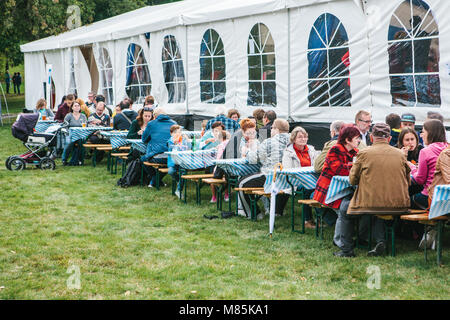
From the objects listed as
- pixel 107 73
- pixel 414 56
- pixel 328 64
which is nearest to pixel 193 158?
pixel 328 64

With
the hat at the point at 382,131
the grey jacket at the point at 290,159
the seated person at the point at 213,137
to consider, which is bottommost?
the grey jacket at the point at 290,159

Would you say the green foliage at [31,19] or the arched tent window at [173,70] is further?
the green foliage at [31,19]

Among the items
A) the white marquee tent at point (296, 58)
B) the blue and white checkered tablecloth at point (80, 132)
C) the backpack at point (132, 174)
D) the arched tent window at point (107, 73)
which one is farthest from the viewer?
the arched tent window at point (107, 73)

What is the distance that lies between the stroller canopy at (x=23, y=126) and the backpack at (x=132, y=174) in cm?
420

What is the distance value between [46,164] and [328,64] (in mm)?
6640

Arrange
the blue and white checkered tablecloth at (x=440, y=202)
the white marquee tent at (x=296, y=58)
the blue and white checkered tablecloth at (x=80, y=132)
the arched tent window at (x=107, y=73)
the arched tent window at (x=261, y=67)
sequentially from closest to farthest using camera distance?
the blue and white checkered tablecloth at (x=440, y=202) < the white marquee tent at (x=296, y=58) < the arched tent window at (x=261, y=67) < the blue and white checkered tablecloth at (x=80, y=132) < the arched tent window at (x=107, y=73)

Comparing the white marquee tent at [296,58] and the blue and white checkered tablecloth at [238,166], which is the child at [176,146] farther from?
the white marquee tent at [296,58]

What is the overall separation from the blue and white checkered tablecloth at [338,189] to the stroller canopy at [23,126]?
9854 millimetres

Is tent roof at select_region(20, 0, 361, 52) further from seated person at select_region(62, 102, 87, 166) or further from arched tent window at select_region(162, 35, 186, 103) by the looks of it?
seated person at select_region(62, 102, 87, 166)

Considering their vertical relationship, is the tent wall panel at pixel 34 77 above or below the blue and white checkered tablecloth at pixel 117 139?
above

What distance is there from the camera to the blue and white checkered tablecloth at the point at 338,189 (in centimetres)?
672

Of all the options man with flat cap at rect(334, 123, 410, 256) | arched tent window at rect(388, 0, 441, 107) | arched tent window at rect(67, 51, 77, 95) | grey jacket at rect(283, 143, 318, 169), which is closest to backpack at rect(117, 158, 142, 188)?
grey jacket at rect(283, 143, 318, 169)

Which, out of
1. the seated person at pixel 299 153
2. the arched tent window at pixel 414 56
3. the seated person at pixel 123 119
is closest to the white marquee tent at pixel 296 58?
the arched tent window at pixel 414 56

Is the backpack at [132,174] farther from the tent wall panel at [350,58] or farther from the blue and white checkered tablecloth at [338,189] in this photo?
the blue and white checkered tablecloth at [338,189]
